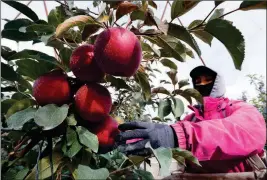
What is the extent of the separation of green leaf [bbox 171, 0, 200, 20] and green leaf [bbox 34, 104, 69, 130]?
10.2 inches

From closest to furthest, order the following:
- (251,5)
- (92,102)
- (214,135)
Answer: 1. (251,5)
2. (92,102)
3. (214,135)

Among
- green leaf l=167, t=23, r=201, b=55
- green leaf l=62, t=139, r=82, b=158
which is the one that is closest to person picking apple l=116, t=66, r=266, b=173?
green leaf l=62, t=139, r=82, b=158

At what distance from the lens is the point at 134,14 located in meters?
0.56

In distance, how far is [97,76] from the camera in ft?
1.99

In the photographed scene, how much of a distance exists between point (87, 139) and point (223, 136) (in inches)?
17.1

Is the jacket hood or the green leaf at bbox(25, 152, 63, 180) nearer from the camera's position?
the green leaf at bbox(25, 152, 63, 180)

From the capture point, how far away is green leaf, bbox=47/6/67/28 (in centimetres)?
65

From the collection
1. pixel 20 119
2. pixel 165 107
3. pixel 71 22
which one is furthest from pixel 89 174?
pixel 165 107

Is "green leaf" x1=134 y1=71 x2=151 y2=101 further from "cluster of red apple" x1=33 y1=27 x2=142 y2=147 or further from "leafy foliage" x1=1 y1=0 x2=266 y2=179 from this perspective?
"cluster of red apple" x1=33 y1=27 x2=142 y2=147

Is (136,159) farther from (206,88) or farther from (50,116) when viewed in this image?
(206,88)

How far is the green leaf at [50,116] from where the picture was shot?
524 mm

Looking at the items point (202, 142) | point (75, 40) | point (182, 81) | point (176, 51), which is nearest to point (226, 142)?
point (202, 142)

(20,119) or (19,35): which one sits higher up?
(19,35)

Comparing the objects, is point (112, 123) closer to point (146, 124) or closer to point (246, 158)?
point (146, 124)
